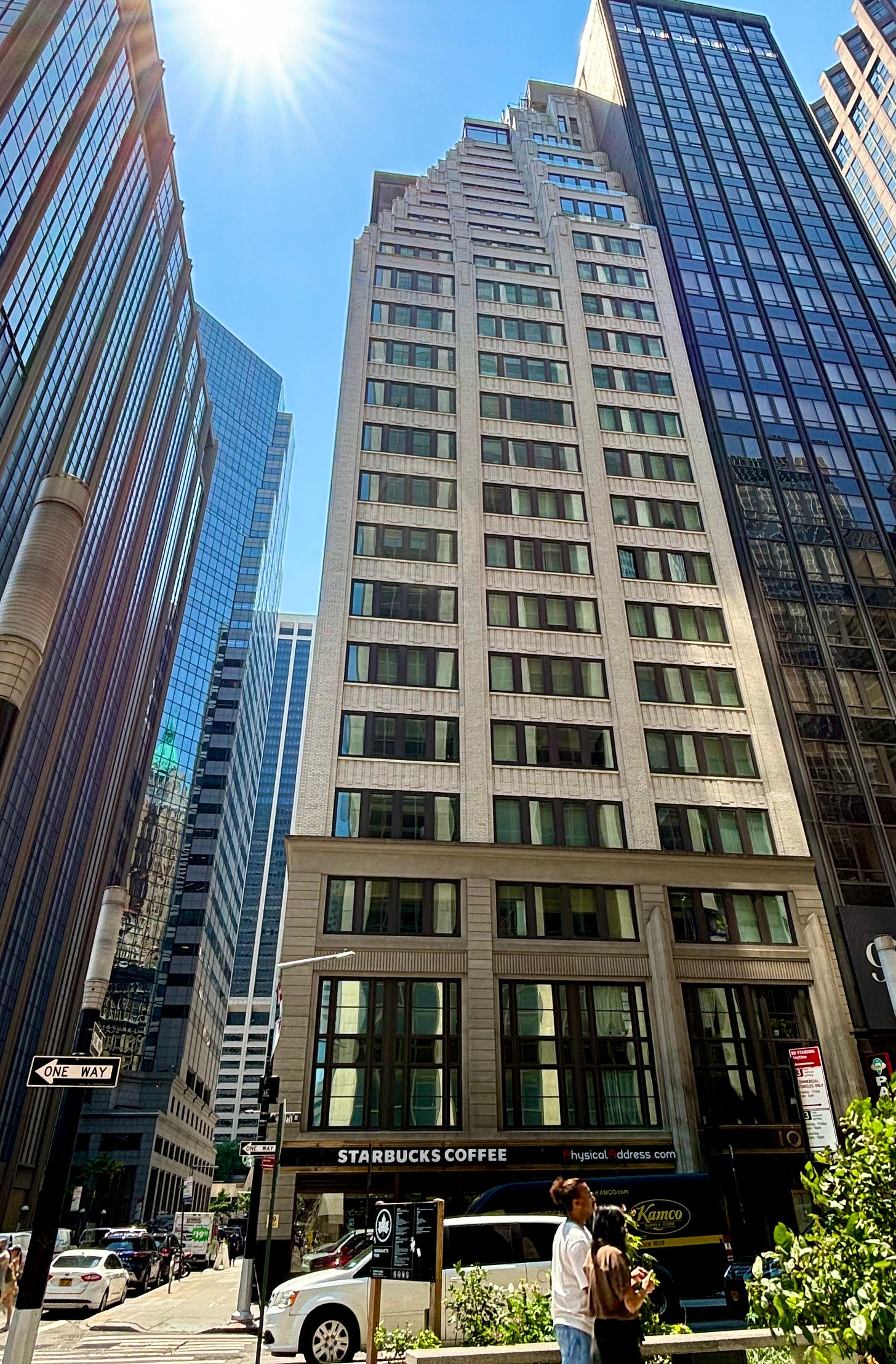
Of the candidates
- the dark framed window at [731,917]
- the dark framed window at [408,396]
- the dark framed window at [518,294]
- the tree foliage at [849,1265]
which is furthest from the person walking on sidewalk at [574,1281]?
the dark framed window at [518,294]

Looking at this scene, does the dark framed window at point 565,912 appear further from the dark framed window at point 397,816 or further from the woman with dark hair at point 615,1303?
the woman with dark hair at point 615,1303

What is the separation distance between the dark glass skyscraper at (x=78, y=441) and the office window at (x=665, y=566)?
30077 mm

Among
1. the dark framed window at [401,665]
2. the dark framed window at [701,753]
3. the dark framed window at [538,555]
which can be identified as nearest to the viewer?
the dark framed window at [401,665]

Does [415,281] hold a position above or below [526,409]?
above

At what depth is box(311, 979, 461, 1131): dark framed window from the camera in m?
28.4

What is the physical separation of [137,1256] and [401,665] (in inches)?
944

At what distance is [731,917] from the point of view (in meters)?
33.9

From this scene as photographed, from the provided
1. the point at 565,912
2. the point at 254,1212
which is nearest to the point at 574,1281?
the point at 254,1212

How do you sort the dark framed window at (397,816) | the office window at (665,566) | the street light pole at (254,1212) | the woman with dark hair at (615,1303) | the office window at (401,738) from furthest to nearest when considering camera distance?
1. the office window at (665,566)
2. the office window at (401,738)
3. the dark framed window at (397,816)
4. the street light pole at (254,1212)
5. the woman with dark hair at (615,1303)

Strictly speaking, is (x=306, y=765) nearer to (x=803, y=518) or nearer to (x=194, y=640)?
(x=803, y=518)

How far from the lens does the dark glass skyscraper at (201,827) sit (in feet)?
314

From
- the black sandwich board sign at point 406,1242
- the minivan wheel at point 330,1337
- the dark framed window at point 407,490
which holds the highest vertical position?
the dark framed window at point 407,490

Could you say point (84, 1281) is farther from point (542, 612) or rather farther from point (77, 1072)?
point (542, 612)

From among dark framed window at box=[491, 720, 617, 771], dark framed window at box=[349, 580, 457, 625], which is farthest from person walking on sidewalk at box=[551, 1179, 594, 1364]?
dark framed window at box=[349, 580, 457, 625]
